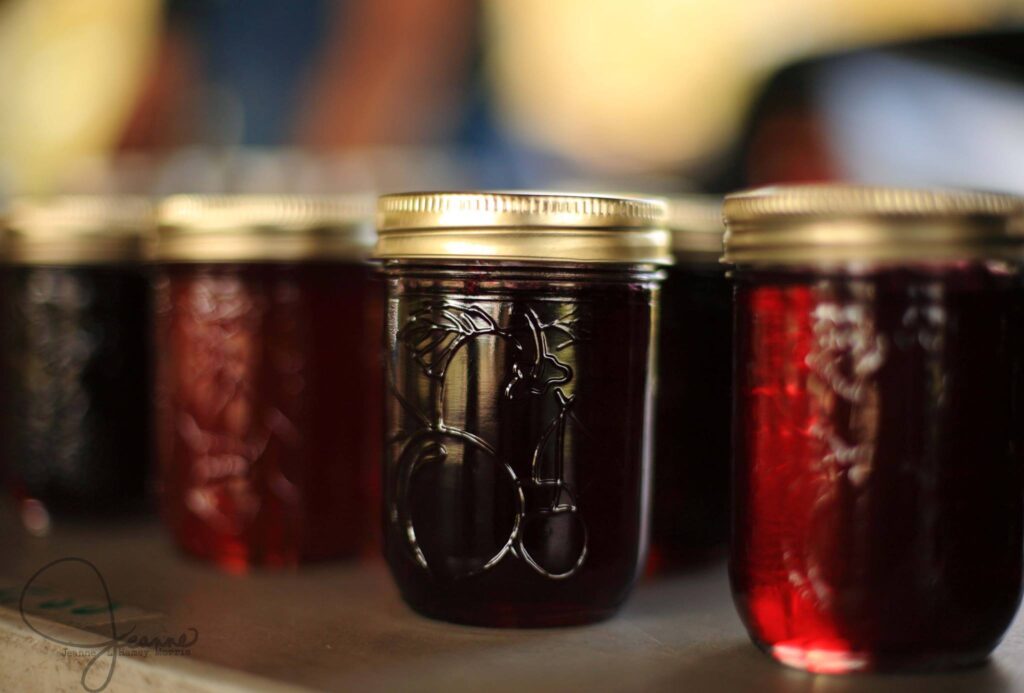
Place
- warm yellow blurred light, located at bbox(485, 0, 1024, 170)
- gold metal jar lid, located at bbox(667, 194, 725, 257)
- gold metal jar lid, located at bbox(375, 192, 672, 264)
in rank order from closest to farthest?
gold metal jar lid, located at bbox(375, 192, 672, 264), gold metal jar lid, located at bbox(667, 194, 725, 257), warm yellow blurred light, located at bbox(485, 0, 1024, 170)

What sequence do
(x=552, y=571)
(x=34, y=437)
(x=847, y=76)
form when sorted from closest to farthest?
(x=552, y=571) → (x=34, y=437) → (x=847, y=76)

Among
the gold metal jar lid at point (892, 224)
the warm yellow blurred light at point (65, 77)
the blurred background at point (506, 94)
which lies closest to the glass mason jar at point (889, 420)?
the gold metal jar lid at point (892, 224)

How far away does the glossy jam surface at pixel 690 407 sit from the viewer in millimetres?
887

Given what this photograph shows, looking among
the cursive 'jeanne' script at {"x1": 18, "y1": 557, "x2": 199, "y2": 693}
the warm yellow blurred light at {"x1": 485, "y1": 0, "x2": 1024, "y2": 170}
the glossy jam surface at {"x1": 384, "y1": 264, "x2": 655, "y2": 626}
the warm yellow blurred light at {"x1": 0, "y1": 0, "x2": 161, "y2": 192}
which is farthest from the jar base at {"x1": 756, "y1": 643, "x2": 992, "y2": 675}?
the warm yellow blurred light at {"x1": 0, "y1": 0, "x2": 161, "y2": 192}

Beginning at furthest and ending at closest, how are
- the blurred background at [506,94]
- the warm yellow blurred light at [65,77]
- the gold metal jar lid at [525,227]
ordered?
the warm yellow blurred light at [65,77]
the blurred background at [506,94]
the gold metal jar lid at [525,227]

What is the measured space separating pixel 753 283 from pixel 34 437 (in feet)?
2.45

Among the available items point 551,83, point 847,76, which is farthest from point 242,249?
point 551,83

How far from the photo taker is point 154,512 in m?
1.12

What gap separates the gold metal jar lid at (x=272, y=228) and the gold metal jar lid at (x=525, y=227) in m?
0.17

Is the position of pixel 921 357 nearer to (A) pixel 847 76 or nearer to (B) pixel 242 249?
(B) pixel 242 249

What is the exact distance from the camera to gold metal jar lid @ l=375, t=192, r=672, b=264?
72 cm

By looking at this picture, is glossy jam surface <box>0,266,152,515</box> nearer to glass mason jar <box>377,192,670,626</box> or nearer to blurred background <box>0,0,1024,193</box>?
glass mason jar <box>377,192,670,626</box>

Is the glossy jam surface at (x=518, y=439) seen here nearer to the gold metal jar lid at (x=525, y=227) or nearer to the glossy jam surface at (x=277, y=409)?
the gold metal jar lid at (x=525, y=227)

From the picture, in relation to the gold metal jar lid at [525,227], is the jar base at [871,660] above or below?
below
